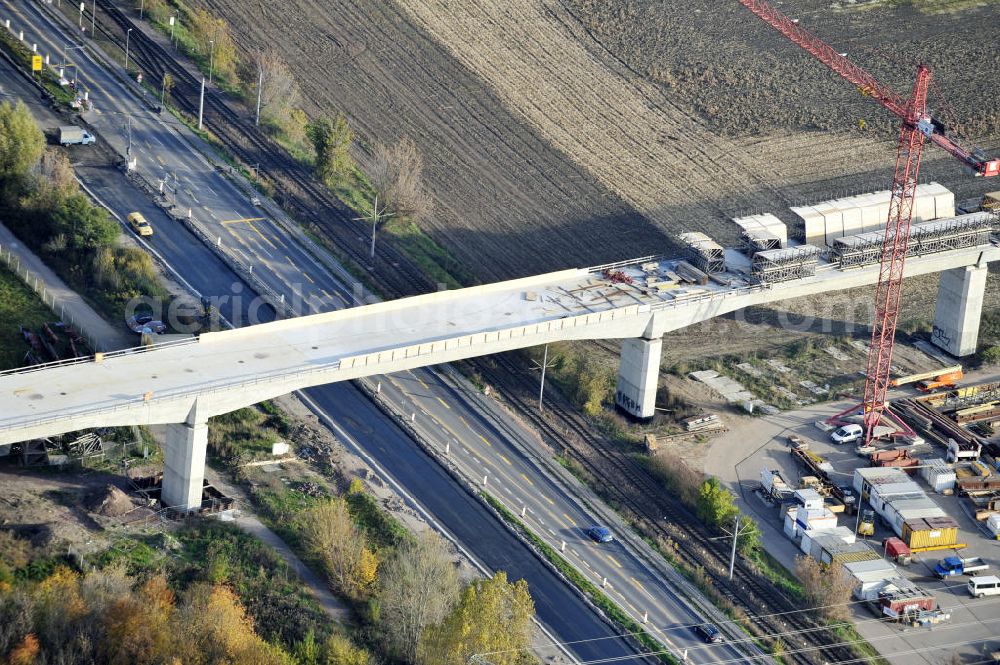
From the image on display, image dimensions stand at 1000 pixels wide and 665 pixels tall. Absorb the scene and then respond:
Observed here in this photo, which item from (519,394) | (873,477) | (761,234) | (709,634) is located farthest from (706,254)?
(709,634)

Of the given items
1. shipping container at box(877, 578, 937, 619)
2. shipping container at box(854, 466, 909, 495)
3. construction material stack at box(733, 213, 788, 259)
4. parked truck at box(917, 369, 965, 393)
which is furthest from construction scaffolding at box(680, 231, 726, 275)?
shipping container at box(877, 578, 937, 619)

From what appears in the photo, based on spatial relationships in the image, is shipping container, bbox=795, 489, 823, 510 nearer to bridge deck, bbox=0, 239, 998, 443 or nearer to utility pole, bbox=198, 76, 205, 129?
bridge deck, bbox=0, 239, 998, 443

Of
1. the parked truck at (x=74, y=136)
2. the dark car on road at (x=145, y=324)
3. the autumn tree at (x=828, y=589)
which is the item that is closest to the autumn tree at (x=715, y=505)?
the autumn tree at (x=828, y=589)

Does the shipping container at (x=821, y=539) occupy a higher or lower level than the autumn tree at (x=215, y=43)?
lower

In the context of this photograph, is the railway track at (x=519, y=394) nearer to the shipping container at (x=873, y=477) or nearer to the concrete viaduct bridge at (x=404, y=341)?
the concrete viaduct bridge at (x=404, y=341)

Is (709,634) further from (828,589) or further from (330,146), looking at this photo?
(330,146)

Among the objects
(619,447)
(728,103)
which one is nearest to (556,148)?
(728,103)
